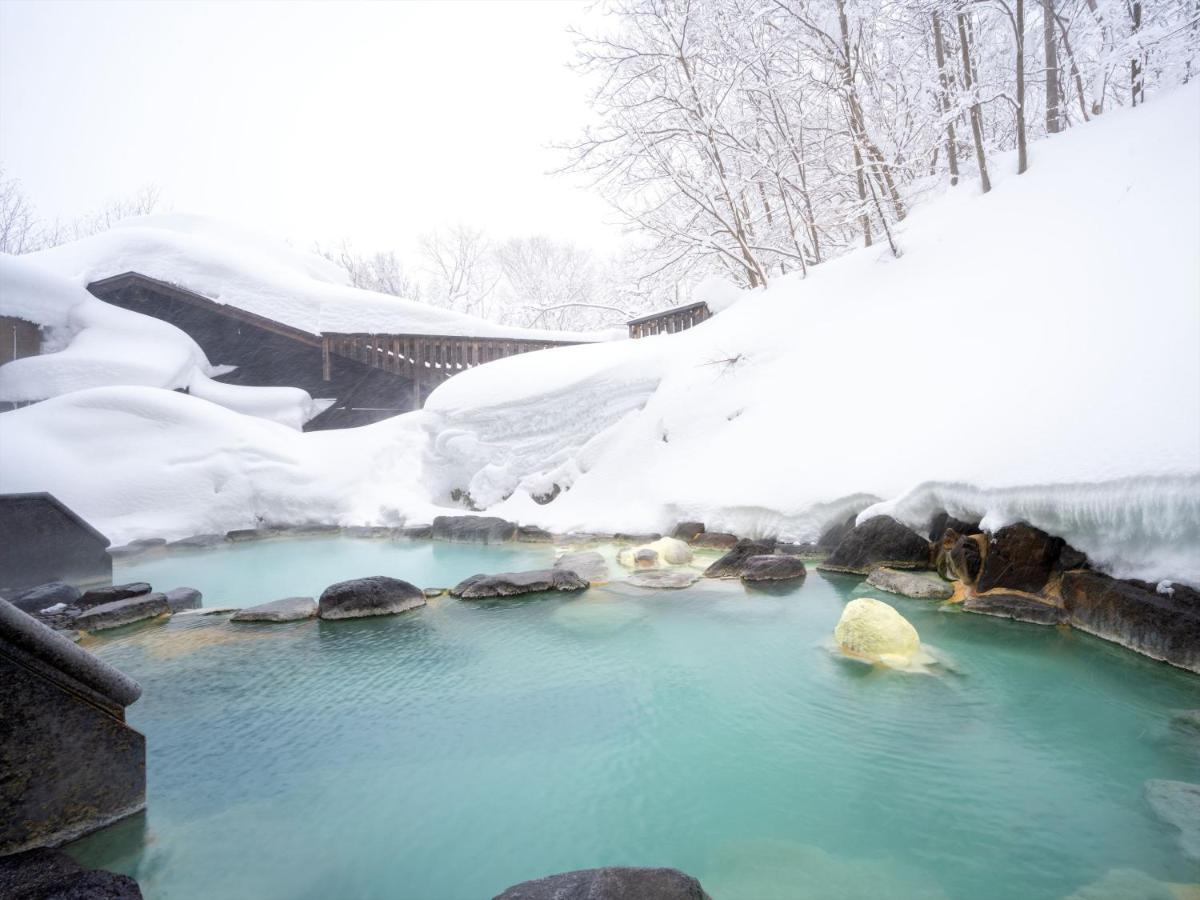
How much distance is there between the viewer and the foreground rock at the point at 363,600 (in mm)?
4621

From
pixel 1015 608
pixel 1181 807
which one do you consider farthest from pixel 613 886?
pixel 1015 608

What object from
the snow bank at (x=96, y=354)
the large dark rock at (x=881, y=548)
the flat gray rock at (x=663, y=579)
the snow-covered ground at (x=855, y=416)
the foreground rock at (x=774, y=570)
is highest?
the snow bank at (x=96, y=354)

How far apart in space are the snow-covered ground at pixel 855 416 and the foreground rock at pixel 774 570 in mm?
774

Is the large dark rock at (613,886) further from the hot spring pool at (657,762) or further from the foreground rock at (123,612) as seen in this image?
the foreground rock at (123,612)

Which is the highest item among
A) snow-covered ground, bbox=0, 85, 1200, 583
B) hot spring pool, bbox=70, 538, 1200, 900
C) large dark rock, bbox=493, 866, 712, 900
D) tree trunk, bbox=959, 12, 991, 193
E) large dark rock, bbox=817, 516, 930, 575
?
tree trunk, bbox=959, 12, 991, 193

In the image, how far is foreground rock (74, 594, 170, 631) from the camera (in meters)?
4.57

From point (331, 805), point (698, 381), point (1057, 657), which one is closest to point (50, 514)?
point (331, 805)

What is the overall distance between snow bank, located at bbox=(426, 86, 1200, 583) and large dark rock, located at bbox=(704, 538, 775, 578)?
0.37 metres

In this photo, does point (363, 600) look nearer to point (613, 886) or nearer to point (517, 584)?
point (517, 584)

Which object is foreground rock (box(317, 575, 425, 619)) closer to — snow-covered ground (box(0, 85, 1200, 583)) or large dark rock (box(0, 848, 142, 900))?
large dark rock (box(0, 848, 142, 900))

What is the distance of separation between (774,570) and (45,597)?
664cm

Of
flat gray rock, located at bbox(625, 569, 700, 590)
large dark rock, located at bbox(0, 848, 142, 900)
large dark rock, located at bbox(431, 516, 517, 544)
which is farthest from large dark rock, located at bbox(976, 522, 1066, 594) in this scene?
large dark rock, located at bbox(431, 516, 517, 544)

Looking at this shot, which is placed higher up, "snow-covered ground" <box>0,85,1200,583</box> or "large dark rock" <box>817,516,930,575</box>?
"snow-covered ground" <box>0,85,1200,583</box>

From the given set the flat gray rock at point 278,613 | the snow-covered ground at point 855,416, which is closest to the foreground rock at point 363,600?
the flat gray rock at point 278,613
